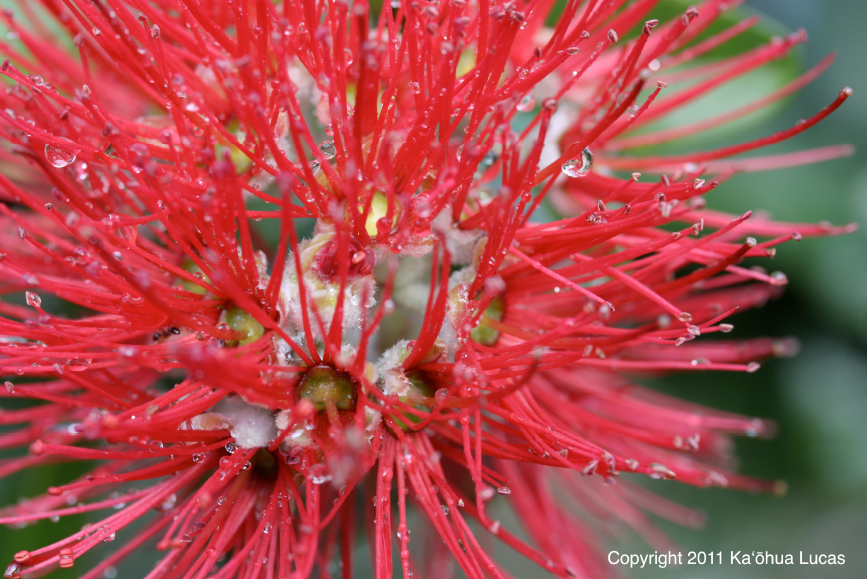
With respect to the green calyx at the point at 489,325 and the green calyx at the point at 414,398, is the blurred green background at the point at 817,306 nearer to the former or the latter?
the green calyx at the point at 489,325

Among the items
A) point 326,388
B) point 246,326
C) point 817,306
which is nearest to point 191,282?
point 246,326

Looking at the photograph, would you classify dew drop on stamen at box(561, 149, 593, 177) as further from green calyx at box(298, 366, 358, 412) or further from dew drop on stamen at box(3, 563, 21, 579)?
dew drop on stamen at box(3, 563, 21, 579)

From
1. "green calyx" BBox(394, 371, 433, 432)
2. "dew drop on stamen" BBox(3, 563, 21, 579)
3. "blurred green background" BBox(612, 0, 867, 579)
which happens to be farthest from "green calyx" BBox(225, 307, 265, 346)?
"blurred green background" BBox(612, 0, 867, 579)

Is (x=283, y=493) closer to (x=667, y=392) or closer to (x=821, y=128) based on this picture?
(x=667, y=392)

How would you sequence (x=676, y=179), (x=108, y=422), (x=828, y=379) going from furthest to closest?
1. (x=828, y=379)
2. (x=676, y=179)
3. (x=108, y=422)

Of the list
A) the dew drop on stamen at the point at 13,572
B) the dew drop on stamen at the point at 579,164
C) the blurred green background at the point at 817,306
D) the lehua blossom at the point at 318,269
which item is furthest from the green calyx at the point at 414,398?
the blurred green background at the point at 817,306

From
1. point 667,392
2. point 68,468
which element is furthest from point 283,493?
point 667,392

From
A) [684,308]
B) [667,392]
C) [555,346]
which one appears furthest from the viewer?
[667,392]
